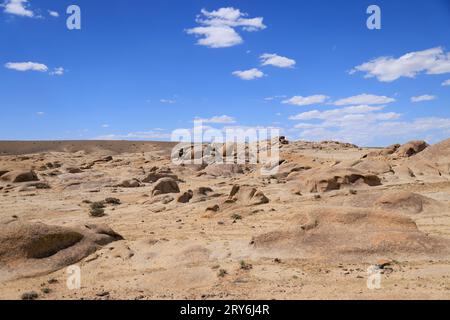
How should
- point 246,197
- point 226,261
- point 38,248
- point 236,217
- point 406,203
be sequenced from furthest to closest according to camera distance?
point 246,197 < point 236,217 < point 406,203 < point 38,248 < point 226,261

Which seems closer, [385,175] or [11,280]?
[11,280]

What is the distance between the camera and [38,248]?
11789 mm

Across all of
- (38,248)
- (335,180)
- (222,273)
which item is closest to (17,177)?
(335,180)

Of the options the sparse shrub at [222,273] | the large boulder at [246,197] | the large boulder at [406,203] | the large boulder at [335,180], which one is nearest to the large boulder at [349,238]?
the sparse shrub at [222,273]

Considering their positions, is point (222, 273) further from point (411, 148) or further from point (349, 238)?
point (411, 148)

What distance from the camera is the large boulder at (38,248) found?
1116cm

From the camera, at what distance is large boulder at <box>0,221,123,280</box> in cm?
1116

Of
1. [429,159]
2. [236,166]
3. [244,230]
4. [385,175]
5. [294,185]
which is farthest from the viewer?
[236,166]

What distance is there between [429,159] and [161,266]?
23665 millimetres

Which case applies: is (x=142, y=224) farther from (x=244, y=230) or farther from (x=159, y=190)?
(x=159, y=190)

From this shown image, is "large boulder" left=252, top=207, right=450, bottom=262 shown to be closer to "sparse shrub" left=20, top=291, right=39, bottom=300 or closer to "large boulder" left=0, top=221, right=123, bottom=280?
"large boulder" left=0, top=221, right=123, bottom=280

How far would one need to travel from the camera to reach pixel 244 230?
14984mm
